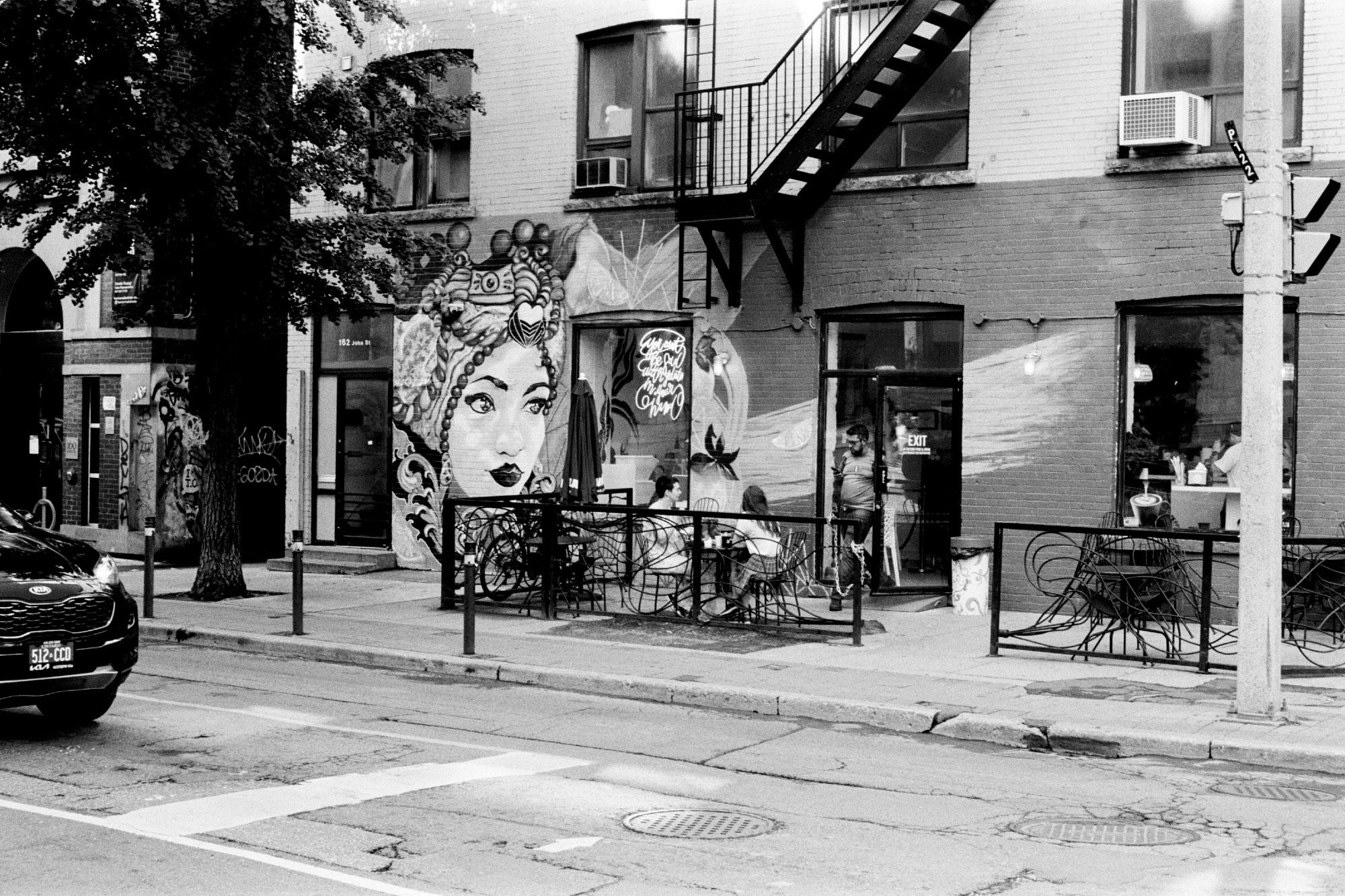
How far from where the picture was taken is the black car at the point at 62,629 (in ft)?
28.5

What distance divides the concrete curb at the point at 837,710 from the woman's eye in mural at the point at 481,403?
5576 millimetres

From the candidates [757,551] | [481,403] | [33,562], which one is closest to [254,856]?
[33,562]

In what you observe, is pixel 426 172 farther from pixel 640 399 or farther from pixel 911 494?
pixel 911 494

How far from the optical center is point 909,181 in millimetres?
15695

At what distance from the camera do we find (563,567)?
1532cm

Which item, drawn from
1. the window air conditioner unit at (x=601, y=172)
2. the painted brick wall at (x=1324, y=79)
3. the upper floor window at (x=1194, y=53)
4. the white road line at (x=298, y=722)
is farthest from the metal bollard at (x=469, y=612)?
the painted brick wall at (x=1324, y=79)

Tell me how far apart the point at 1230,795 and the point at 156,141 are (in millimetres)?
11332

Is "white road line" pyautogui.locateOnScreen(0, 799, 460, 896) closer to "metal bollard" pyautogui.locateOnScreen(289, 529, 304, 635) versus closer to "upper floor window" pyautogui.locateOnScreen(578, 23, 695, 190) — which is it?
"metal bollard" pyautogui.locateOnScreen(289, 529, 304, 635)

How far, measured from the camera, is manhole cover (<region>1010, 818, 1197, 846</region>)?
22.9 feet

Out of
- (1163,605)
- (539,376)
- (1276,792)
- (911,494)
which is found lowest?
(1276,792)

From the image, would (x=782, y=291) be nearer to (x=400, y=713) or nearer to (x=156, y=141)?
(x=156, y=141)

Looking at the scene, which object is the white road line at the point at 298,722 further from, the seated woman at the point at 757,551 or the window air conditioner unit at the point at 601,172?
the window air conditioner unit at the point at 601,172

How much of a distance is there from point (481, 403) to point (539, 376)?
0.91m

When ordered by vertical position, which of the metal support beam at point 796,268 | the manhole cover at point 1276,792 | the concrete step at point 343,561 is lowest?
the manhole cover at point 1276,792
